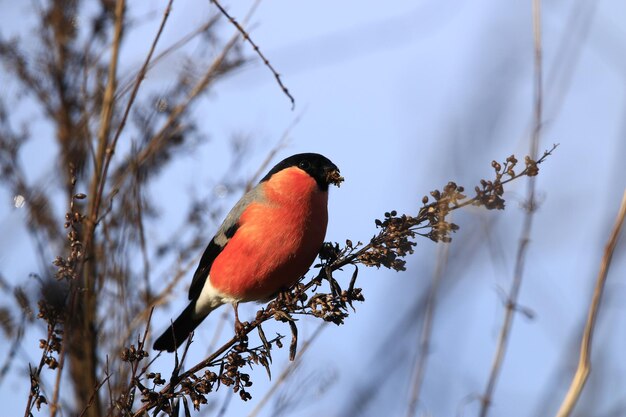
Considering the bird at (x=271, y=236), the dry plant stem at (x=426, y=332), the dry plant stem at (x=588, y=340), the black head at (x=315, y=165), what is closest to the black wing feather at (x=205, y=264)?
the bird at (x=271, y=236)

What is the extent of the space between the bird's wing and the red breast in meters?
0.05

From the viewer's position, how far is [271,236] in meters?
3.62

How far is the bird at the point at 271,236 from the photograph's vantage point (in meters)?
3.55

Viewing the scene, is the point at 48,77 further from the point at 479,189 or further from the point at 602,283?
the point at 602,283

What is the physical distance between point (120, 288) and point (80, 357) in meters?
1.43

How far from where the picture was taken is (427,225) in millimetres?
2512

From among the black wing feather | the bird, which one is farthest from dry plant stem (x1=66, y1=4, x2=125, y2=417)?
the black wing feather

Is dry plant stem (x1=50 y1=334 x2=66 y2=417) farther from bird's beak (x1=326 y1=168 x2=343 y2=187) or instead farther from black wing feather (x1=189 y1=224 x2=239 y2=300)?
black wing feather (x1=189 y1=224 x2=239 y2=300)

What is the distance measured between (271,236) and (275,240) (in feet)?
0.11

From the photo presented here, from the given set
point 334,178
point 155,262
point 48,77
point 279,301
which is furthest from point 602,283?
point 48,77

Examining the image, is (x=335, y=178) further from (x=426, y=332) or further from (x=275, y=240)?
(x=426, y=332)

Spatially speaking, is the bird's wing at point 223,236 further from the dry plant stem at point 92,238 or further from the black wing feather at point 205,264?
the dry plant stem at point 92,238

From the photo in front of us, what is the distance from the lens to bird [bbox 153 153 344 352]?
355cm

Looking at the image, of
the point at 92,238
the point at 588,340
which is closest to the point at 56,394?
the point at 92,238
